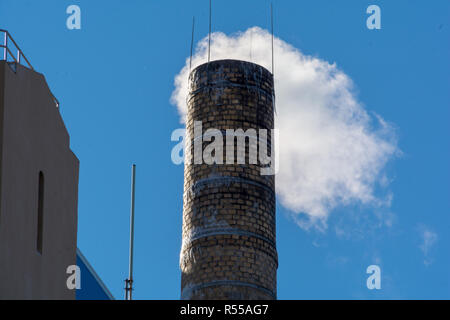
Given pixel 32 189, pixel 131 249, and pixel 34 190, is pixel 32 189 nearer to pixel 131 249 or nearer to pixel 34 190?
pixel 34 190

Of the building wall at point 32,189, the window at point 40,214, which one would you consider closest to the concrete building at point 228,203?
the building wall at point 32,189

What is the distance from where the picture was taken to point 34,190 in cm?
2102

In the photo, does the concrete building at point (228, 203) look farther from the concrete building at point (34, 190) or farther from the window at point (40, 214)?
the window at point (40, 214)

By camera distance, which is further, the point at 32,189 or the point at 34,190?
the point at 34,190

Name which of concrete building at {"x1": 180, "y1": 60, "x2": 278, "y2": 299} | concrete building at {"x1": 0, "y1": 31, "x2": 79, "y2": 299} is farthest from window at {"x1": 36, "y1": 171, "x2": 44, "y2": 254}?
concrete building at {"x1": 180, "y1": 60, "x2": 278, "y2": 299}

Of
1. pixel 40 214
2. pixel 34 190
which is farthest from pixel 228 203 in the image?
pixel 34 190

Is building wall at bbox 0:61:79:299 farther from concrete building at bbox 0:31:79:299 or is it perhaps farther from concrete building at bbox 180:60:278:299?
concrete building at bbox 180:60:278:299

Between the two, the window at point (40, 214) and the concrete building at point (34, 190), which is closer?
the concrete building at point (34, 190)

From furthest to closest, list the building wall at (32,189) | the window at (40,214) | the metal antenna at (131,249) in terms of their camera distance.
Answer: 1. the metal antenna at (131,249)
2. the window at (40,214)
3. the building wall at (32,189)

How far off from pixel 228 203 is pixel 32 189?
12.3 ft

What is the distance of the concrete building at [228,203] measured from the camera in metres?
21.9

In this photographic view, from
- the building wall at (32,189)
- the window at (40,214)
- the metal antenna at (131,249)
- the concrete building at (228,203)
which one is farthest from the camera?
the metal antenna at (131,249)

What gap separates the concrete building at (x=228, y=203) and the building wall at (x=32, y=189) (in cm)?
235
